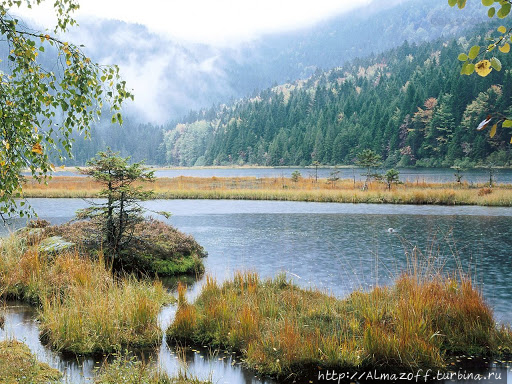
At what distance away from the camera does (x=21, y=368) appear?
571cm

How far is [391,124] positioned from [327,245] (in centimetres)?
10423

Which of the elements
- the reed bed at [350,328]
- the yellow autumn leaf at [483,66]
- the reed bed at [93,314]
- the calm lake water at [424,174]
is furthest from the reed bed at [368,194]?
the yellow autumn leaf at [483,66]

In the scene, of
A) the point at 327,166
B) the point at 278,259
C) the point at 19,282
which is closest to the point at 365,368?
the point at 19,282

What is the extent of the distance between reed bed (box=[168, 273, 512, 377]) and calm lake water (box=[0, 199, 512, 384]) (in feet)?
1.71

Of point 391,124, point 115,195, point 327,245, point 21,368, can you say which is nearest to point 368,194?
point 327,245

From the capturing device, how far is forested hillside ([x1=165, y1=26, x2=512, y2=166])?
307 feet

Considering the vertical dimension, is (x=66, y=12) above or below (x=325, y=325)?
above

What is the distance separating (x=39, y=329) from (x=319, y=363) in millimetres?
5057

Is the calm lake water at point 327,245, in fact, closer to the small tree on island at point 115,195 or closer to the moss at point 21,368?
the moss at point 21,368

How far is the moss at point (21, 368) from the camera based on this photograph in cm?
545

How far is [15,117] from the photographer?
505 centimetres

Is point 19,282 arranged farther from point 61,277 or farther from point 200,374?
point 200,374

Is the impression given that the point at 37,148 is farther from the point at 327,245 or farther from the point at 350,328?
the point at 327,245

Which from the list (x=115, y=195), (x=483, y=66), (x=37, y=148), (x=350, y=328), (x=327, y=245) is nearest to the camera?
(x=483, y=66)
